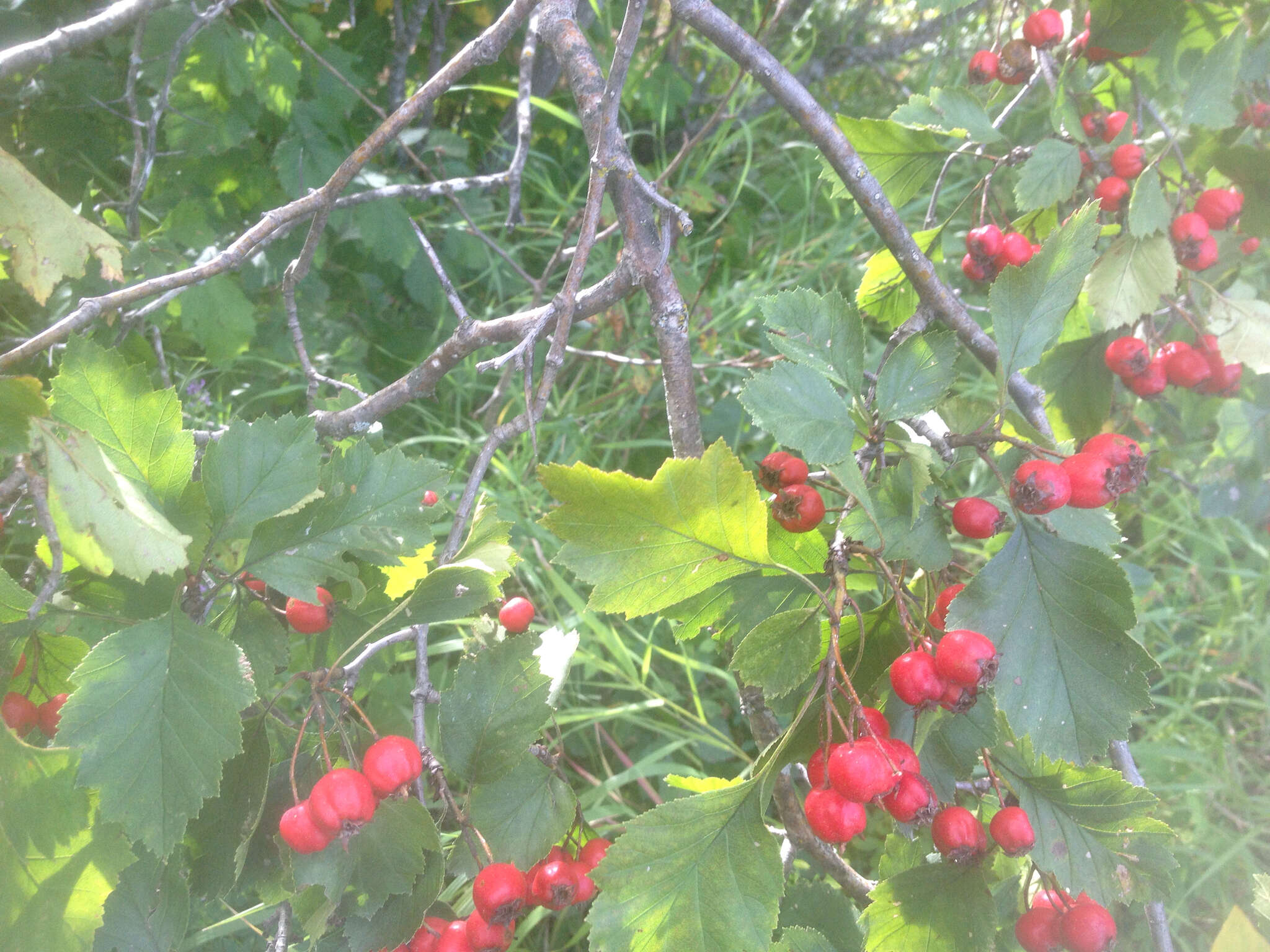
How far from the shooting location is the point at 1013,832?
3.13 ft

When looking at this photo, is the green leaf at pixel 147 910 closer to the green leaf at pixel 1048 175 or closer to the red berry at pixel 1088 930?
the red berry at pixel 1088 930

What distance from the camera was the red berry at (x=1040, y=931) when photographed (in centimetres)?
99

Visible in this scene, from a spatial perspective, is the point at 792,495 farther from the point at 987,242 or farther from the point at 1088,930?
the point at 987,242

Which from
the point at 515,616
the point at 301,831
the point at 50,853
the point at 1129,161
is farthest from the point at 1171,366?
the point at 50,853

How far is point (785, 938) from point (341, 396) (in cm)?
107

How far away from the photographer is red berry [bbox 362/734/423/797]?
895mm

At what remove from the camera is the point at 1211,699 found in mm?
2445

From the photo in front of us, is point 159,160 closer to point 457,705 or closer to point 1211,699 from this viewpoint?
point 457,705

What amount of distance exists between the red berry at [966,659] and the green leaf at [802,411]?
0.22 m

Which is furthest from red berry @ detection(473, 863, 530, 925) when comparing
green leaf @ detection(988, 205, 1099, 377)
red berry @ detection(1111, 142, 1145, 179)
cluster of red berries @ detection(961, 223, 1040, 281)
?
red berry @ detection(1111, 142, 1145, 179)

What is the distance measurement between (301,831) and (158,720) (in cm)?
19

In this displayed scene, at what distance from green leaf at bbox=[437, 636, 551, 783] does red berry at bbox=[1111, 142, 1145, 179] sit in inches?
57.4

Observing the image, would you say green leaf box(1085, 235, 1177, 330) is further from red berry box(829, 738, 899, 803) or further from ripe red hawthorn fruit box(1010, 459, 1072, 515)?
red berry box(829, 738, 899, 803)

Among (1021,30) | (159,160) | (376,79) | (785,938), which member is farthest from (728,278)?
(785,938)
